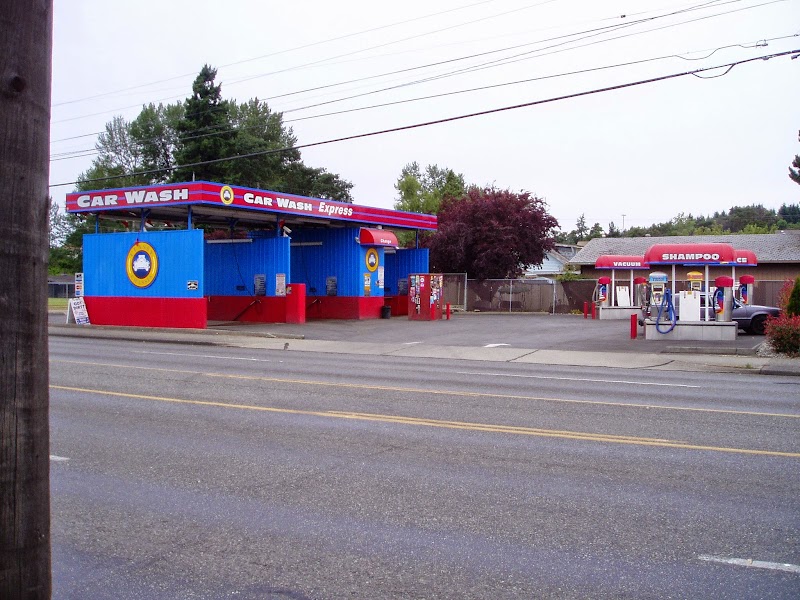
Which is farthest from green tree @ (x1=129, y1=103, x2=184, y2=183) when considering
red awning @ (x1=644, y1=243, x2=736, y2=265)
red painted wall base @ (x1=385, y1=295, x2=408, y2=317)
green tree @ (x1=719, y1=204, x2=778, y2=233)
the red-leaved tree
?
green tree @ (x1=719, y1=204, x2=778, y2=233)

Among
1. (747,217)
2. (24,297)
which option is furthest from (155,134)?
(747,217)

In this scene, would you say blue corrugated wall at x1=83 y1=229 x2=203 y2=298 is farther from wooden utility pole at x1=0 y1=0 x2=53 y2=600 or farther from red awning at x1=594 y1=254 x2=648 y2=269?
wooden utility pole at x1=0 y1=0 x2=53 y2=600

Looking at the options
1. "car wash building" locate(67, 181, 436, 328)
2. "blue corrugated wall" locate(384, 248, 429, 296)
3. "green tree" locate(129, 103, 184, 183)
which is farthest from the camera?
"green tree" locate(129, 103, 184, 183)

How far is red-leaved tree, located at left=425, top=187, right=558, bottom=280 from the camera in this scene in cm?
4553

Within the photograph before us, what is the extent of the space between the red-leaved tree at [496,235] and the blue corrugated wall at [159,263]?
21.4 meters

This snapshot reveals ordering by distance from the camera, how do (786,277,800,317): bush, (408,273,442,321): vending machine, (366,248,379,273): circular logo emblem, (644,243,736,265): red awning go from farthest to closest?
(366,248,379,273): circular logo emblem, (408,273,442,321): vending machine, (644,243,736,265): red awning, (786,277,800,317): bush

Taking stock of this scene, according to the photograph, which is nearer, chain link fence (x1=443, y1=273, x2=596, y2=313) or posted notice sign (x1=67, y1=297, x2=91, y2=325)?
posted notice sign (x1=67, y1=297, x2=91, y2=325)

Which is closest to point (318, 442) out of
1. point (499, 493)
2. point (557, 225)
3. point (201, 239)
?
point (499, 493)

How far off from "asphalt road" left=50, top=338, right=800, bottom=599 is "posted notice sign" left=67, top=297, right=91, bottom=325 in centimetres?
1988

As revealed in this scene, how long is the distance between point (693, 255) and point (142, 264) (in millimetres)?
21352

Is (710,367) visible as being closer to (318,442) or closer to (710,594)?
(318,442)

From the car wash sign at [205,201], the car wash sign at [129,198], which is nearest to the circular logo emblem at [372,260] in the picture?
the car wash sign at [205,201]

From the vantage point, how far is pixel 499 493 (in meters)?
6.61

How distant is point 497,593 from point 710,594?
129 cm
